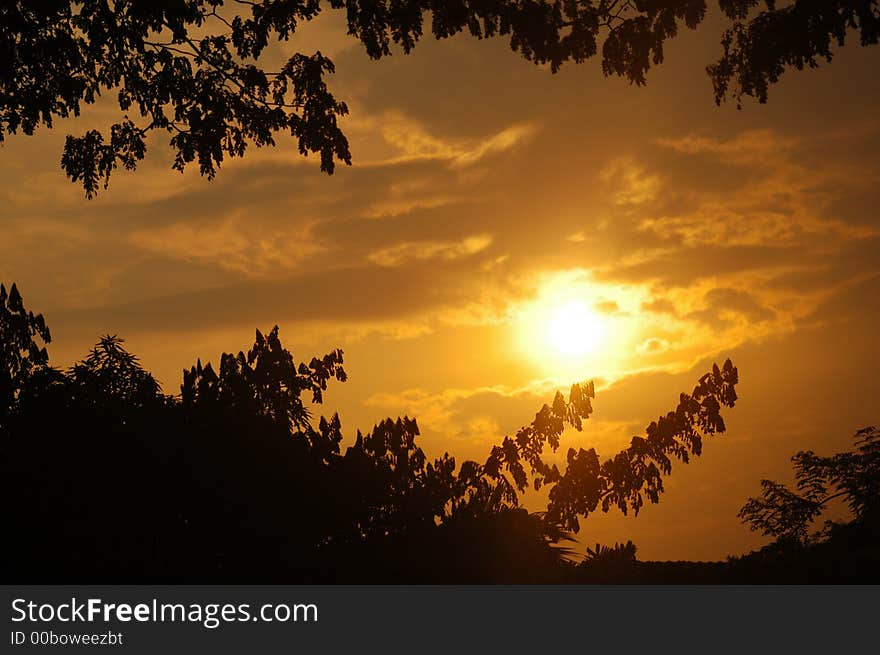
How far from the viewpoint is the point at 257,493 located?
1202cm

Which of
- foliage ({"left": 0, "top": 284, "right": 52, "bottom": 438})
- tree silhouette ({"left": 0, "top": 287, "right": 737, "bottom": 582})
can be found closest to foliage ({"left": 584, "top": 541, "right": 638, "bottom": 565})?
tree silhouette ({"left": 0, "top": 287, "right": 737, "bottom": 582})

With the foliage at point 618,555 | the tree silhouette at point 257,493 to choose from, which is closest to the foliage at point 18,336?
the tree silhouette at point 257,493

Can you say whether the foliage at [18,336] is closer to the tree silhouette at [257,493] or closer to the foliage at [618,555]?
the tree silhouette at [257,493]

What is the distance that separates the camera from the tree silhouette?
37.4 ft

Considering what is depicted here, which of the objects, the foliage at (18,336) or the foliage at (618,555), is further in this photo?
the foliage at (18,336)

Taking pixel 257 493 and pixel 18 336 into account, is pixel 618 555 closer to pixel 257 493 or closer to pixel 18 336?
pixel 257 493

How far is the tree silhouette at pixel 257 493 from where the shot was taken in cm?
1139

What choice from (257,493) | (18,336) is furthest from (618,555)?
(18,336)

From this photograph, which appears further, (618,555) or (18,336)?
(18,336)

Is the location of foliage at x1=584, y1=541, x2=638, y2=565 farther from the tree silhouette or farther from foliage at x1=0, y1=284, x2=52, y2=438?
foliage at x1=0, y1=284, x2=52, y2=438
